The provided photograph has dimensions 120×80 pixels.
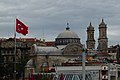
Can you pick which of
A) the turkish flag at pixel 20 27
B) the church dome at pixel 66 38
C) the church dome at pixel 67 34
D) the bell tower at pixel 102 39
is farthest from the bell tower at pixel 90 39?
the turkish flag at pixel 20 27

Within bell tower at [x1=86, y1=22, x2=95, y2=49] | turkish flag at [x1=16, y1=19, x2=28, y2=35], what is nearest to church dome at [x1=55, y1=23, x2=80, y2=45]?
bell tower at [x1=86, y1=22, x2=95, y2=49]

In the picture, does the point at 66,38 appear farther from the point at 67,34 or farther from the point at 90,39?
the point at 90,39

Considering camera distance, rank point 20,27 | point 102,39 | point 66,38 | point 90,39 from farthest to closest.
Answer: point 90,39 < point 102,39 < point 66,38 < point 20,27

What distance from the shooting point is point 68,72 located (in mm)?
59438

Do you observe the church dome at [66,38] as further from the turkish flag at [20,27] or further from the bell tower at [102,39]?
the turkish flag at [20,27]

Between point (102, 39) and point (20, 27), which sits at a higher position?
point (102, 39)

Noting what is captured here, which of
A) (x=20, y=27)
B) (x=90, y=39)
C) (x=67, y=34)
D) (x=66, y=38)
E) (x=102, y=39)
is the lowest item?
(x=20, y=27)

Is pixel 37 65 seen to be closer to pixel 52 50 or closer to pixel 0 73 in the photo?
pixel 52 50

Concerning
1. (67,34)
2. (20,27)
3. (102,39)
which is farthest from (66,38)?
(20,27)

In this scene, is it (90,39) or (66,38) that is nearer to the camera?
(66,38)

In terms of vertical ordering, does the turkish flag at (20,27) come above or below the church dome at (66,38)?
below

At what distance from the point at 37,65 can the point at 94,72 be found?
64.4 ft

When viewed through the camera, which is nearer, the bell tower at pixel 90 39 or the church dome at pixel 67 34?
the church dome at pixel 67 34

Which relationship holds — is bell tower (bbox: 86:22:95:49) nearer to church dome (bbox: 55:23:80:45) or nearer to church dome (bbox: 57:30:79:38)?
church dome (bbox: 57:30:79:38)
